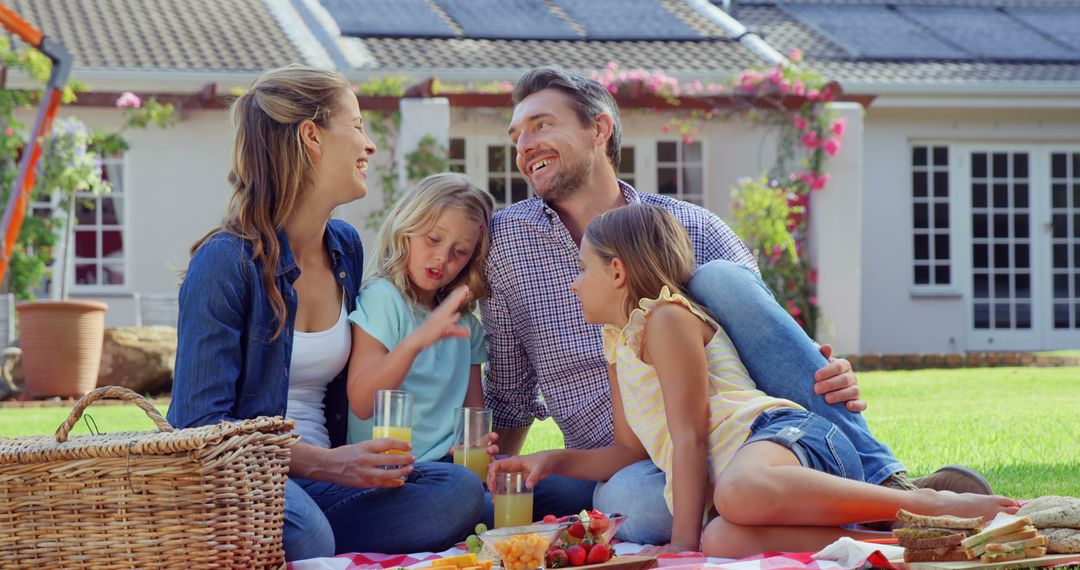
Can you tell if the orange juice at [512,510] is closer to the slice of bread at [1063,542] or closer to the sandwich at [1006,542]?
the sandwich at [1006,542]

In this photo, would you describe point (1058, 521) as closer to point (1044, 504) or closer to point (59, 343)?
point (1044, 504)

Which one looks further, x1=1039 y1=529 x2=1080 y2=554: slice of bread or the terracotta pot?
the terracotta pot

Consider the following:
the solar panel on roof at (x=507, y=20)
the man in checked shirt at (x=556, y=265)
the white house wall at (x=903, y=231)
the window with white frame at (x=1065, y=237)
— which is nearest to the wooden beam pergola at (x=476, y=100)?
the white house wall at (x=903, y=231)

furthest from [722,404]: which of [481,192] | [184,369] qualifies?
[184,369]

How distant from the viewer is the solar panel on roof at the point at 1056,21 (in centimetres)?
→ 1653

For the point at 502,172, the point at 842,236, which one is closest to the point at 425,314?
the point at 842,236

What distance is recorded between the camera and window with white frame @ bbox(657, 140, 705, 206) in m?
13.9

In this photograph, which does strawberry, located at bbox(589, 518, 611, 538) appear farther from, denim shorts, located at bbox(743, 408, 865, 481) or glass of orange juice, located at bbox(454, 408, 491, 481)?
glass of orange juice, located at bbox(454, 408, 491, 481)

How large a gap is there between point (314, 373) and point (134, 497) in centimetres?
91

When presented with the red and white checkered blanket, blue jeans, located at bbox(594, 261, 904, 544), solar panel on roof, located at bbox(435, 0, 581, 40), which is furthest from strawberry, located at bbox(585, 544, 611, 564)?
solar panel on roof, located at bbox(435, 0, 581, 40)

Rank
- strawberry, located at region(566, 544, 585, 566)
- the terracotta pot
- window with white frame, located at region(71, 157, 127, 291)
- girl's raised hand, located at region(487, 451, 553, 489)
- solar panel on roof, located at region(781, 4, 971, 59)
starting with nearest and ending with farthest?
strawberry, located at region(566, 544, 585, 566) < girl's raised hand, located at region(487, 451, 553, 489) < the terracotta pot < window with white frame, located at region(71, 157, 127, 291) < solar panel on roof, located at region(781, 4, 971, 59)

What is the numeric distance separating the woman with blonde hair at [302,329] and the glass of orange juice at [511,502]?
8 cm

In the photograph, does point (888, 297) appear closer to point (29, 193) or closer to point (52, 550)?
point (29, 193)

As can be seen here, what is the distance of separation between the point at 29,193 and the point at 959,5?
41.5 feet
